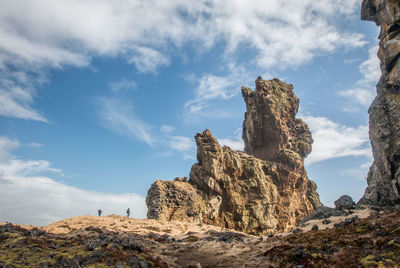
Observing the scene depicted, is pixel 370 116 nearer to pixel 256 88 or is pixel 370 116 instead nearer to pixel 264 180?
pixel 264 180

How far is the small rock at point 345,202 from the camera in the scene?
4652 centimetres

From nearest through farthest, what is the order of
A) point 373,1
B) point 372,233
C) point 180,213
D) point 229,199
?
point 372,233 < point 373,1 < point 180,213 < point 229,199

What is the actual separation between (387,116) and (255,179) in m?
40.1

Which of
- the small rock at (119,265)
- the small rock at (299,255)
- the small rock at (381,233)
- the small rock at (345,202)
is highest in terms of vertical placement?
the small rock at (345,202)

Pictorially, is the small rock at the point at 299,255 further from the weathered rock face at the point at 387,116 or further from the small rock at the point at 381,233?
the weathered rock face at the point at 387,116

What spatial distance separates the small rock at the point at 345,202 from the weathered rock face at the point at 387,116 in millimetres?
2083

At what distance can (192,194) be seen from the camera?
64312 mm

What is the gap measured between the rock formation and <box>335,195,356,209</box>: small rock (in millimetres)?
24838

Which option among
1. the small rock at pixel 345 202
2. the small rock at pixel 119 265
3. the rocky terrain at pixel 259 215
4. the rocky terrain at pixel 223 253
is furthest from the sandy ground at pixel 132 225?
the small rock at pixel 119 265

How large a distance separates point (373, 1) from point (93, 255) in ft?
224

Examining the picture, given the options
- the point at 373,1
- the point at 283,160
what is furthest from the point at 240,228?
the point at 373,1

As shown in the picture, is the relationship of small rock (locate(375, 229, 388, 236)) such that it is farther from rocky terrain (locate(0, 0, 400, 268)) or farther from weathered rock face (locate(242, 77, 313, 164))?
weathered rock face (locate(242, 77, 313, 164))

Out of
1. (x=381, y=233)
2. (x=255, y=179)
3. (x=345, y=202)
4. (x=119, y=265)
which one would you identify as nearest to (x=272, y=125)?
(x=255, y=179)

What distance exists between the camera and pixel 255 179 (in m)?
75.2
